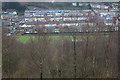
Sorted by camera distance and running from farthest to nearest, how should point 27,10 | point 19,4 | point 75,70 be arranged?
point 75,70 < point 27,10 < point 19,4

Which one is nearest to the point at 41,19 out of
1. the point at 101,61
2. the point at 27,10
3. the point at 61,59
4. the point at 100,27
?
the point at 27,10

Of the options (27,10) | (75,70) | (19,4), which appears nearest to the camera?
(19,4)

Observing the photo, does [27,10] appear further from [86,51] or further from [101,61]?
[101,61]

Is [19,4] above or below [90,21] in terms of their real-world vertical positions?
above

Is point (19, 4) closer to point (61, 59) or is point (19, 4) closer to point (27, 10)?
point (27, 10)

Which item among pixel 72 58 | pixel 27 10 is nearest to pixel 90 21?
pixel 72 58

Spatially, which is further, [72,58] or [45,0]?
[72,58]

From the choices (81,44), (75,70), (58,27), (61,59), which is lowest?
(75,70)

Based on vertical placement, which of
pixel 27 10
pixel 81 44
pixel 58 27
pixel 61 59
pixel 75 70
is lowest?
pixel 75 70

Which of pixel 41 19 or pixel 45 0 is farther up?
pixel 45 0

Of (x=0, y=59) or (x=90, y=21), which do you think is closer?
(x=0, y=59)
